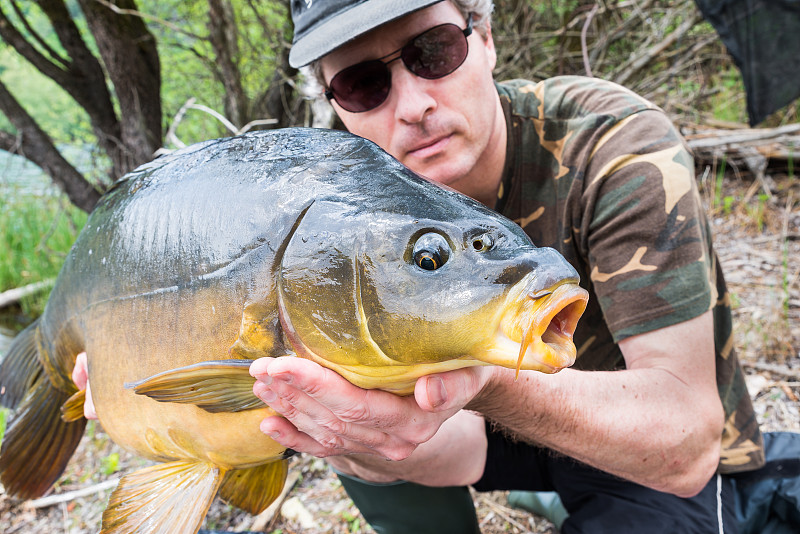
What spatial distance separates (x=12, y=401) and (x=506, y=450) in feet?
5.42

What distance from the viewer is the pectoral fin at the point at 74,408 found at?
1.61 meters

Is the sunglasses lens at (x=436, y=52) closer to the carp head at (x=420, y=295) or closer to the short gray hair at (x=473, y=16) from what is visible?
the short gray hair at (x=473, y=16)

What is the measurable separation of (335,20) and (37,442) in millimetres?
1555

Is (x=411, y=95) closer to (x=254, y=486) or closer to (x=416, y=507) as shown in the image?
(x=254, y=486)

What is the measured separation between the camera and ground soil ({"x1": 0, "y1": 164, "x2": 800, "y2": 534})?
7.82 feet

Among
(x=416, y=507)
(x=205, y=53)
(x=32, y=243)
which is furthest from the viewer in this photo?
(x=205, y=53)

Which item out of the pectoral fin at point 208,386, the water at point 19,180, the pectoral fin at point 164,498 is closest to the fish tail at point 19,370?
the pectoral fin at point 164,498

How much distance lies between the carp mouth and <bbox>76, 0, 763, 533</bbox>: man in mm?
253

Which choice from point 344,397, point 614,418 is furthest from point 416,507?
point 344,397

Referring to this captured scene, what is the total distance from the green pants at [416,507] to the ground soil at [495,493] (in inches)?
11.7

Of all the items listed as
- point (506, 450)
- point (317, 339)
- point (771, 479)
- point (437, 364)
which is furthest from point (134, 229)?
point (771, 479)

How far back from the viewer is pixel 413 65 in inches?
66.6

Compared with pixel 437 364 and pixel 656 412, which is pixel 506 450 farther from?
pixel 437 364

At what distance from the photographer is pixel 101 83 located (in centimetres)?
501
